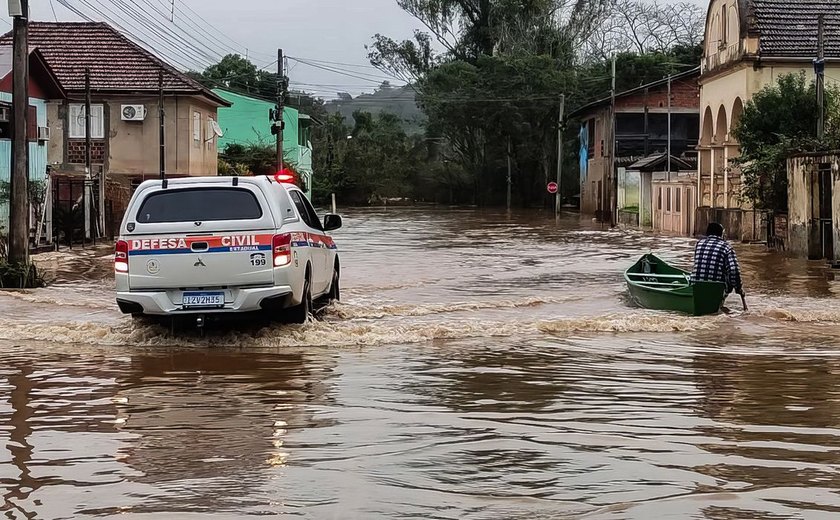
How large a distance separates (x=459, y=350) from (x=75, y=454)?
247 inches

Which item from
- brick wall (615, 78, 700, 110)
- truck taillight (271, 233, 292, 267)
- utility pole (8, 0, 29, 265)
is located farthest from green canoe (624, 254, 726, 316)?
brick wall (615, 78, 700, 110)

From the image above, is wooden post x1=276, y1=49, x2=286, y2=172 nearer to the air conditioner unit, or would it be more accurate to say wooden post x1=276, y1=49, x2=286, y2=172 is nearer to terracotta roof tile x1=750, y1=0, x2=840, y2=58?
the air conditioner unit

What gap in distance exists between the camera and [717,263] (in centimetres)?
1716

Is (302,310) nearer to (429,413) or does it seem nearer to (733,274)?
(429,413)

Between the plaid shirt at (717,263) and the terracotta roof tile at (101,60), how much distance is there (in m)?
30.5

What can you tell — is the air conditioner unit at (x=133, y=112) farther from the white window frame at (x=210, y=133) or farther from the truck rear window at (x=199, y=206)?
the truck rear window at (x=199, y=206)

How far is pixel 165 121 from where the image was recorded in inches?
1778

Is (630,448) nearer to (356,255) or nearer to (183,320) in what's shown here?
(183,320)

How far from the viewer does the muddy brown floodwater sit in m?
6.49

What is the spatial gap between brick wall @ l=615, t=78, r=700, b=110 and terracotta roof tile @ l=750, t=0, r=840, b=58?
68.8 feet

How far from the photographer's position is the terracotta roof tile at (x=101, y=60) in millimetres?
44781

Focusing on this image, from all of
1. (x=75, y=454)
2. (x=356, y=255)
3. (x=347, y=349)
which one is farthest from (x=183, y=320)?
(x=356, y=255)

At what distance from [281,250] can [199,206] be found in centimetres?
105

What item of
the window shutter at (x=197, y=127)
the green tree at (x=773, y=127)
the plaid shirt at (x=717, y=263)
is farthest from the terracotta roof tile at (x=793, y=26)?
the plaid shirt at (x=717, y=263)
